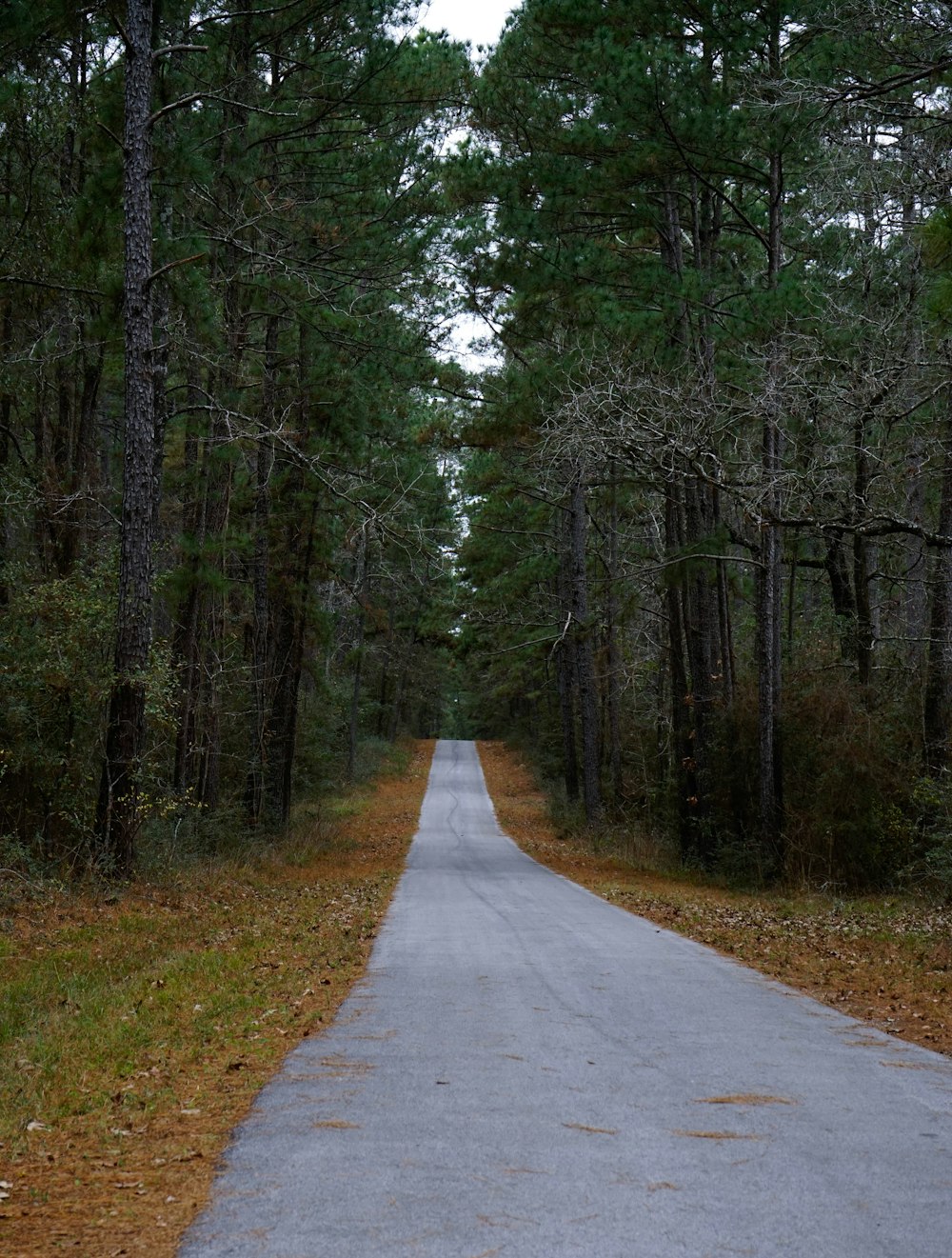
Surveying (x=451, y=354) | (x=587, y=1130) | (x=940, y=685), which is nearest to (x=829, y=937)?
(x=940, y=685)

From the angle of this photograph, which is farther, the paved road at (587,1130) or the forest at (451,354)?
the forest at (451,354)

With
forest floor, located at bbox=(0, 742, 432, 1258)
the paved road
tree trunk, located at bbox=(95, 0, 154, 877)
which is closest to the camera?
the paved road

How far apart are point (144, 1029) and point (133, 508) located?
7.13 metres

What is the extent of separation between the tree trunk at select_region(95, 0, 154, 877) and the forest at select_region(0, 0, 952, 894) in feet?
0.15

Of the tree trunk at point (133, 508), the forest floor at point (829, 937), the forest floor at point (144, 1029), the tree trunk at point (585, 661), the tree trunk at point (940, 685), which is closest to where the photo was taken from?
the forest floor at point (144, 1029)

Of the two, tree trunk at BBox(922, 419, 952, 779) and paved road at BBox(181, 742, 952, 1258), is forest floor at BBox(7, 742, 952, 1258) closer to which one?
paved road at BBox(181, 742, 952, 1258)

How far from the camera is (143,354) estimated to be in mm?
12922

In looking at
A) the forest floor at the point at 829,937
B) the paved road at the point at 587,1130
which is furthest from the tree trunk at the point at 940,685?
the paved road at the point at 587,1130

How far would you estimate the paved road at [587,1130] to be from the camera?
3775 millimetres

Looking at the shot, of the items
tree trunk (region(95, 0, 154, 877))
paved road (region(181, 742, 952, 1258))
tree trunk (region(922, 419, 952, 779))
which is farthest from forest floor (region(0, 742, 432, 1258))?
tree trunk (region(922, 419, 952, 779))

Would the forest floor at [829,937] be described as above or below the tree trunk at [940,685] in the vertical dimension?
below

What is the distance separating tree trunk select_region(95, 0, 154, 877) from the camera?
12742mm

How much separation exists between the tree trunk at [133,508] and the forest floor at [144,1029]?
0.91 m

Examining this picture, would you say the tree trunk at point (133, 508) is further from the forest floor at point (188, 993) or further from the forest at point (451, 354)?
the forest floor at point (188, 993)
